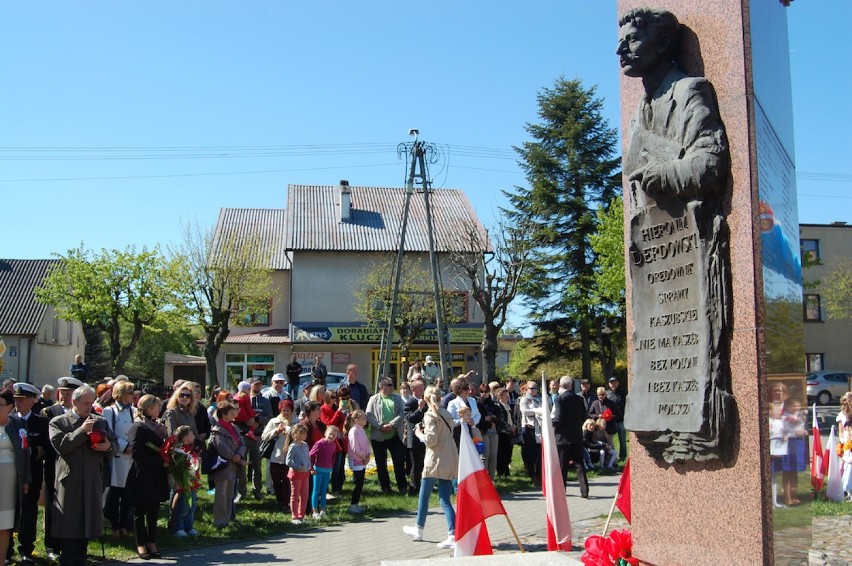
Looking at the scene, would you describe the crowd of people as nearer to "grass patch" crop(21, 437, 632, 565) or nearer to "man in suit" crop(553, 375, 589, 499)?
"man in suit" crop(553, 375, 589, 499)

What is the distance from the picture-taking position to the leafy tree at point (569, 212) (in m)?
42.3

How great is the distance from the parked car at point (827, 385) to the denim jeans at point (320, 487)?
90.2ft

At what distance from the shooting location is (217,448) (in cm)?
1066

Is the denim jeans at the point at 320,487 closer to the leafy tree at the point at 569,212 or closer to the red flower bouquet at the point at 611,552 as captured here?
the red flower bouquet at the point at 611,552

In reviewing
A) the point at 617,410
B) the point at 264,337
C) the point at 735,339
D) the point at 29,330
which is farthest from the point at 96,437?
the point at 29,330

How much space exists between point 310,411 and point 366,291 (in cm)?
2893

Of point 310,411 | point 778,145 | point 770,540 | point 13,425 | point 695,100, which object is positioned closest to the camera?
point 770,540

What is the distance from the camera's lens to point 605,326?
4328 centimetres

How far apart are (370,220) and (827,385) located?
23273mm

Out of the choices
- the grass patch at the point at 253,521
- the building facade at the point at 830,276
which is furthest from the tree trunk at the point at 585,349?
the grass patch at the point at 253,521

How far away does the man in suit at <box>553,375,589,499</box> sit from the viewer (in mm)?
13070

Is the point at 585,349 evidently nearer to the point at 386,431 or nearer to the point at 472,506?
the point at 386,431

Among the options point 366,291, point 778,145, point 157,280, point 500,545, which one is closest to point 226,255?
point 157,280

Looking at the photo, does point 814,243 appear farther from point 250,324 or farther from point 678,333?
point 678,333
